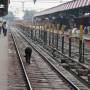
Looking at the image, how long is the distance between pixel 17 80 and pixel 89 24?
90.3 feet

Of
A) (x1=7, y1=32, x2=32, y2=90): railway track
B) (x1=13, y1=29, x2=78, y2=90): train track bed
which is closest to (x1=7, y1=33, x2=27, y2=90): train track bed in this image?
(x1=7, y1=32, x2=32, y2=90): railway track

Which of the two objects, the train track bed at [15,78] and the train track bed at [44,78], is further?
the train track bed at [44,78]

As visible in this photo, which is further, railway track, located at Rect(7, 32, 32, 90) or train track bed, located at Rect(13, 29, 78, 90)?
train track bed, located at Rect(13, 29, 78, 90)

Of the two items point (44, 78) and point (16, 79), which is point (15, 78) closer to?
point (16, 79)

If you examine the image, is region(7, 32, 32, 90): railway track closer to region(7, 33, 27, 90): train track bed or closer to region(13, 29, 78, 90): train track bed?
region(7, 33, 27, 90): train track bed

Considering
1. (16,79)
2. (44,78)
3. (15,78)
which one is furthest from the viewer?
(44,78)

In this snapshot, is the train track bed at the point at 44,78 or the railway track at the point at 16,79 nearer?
the railway track at the point at 16,79

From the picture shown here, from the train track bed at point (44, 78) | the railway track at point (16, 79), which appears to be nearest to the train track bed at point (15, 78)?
the railway track at point (16, 79)

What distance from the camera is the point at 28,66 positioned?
1933 centimetres

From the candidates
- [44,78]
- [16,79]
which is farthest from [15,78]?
[44,78]

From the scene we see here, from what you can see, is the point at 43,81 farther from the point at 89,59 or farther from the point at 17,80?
the point at 89,59

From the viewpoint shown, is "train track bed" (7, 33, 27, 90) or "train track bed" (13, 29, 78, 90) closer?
"train track bed" (7, 33, 27, 90)

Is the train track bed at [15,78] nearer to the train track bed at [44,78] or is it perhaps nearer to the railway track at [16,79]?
the railway track at [16,79]

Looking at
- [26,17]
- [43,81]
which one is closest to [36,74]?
[43,81]
